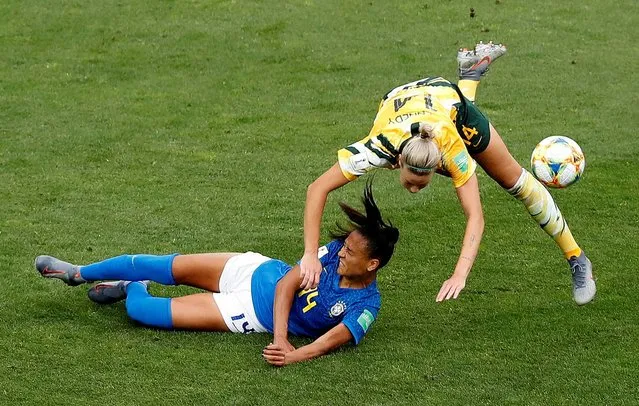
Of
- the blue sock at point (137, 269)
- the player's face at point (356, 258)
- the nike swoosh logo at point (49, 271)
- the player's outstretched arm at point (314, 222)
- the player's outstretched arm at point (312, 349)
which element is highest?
the player's outstretched arm at point (314, 222)

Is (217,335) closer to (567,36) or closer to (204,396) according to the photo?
(204,396)

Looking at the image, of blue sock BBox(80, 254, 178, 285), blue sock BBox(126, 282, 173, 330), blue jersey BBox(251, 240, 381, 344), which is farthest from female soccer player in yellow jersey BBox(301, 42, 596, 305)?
blue sock BBox(80, 254, 178, 285)

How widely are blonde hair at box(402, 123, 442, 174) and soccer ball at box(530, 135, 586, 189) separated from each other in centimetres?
162

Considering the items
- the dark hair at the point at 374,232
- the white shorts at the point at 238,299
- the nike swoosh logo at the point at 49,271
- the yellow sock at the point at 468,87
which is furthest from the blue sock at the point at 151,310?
the yellow sock at the point at 468,87

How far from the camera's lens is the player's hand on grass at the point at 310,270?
610cm

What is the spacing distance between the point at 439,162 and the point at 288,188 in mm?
3493

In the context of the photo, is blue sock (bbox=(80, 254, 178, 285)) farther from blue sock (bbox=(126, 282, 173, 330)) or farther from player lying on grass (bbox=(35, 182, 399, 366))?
blue sock (bbox=(126, 282, 173, 330))

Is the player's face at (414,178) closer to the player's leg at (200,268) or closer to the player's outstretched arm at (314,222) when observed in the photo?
the player's outstretched arm at (314,222)

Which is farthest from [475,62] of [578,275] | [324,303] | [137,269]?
[137,269]

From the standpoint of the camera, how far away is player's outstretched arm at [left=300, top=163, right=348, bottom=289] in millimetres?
6113

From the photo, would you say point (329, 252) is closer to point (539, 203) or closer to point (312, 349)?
point (312, 349)

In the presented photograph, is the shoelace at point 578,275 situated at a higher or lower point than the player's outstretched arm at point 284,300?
lower

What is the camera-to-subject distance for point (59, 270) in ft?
23.1

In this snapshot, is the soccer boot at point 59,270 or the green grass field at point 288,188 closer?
the green grass field at point 288,188
